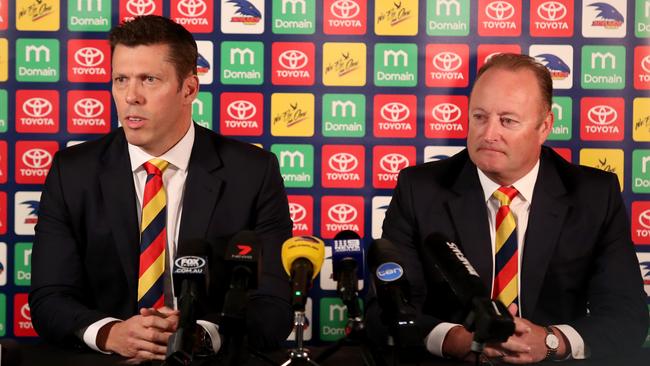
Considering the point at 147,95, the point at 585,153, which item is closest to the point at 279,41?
the point at 147,95

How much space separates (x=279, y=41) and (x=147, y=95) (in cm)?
63

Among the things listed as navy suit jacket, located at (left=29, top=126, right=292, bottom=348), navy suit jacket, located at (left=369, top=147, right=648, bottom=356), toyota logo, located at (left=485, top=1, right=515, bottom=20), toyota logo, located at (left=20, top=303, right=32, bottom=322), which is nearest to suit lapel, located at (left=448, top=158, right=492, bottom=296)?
navy suit jacket, located at (left=369, top=147, right=648, bottom=356)

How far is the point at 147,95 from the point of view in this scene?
2584 mm

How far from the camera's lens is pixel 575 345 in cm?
227

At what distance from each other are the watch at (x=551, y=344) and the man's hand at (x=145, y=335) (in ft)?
3.55

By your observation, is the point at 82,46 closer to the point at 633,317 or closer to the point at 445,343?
the point at 445,343

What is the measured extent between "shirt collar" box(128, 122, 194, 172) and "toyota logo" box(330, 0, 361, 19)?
79cm

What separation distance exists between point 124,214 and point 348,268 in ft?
4.16

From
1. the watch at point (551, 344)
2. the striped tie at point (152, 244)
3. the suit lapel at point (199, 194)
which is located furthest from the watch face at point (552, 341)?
the striped tie at point (152, 244)

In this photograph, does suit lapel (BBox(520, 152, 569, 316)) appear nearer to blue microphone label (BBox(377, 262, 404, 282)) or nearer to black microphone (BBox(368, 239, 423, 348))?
black microphone (BBox(368, 239, 423, 348))

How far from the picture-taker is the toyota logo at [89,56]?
2947 mm

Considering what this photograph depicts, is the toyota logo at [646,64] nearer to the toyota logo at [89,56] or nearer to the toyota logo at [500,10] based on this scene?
the toyota logo at [500,10]

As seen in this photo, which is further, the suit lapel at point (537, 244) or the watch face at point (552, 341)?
the suit lapel at point (537, 244)

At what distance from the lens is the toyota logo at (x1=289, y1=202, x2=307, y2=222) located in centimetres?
301
